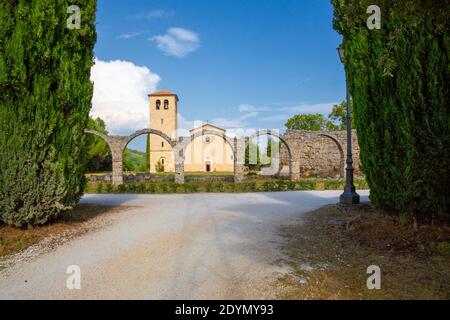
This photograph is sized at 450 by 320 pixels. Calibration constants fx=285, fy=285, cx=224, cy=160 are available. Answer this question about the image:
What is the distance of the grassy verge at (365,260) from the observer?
10.7ft

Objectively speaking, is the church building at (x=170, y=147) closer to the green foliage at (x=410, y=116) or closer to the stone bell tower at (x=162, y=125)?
the stone bell tower at (x=162, y=125)

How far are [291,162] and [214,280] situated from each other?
1961 centimetres

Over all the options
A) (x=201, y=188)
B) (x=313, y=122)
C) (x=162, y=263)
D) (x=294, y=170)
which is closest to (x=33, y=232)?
(x=162, y=263)

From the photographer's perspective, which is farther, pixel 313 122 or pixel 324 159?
pixel 313 122

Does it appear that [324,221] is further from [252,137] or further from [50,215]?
[252,137]

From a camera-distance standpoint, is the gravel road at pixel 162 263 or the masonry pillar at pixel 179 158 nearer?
the gravel road at pixel 162 263

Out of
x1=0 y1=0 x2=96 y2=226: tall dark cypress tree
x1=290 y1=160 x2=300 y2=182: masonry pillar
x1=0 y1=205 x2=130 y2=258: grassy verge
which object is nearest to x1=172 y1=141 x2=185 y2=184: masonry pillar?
x1=290 y1=160 x2=300 y2=182: masonry pillar

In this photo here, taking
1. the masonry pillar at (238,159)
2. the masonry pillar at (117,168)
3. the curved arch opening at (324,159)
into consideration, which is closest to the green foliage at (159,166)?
the masonry pillar at (117,168)

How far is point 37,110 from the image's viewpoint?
19.7 ft

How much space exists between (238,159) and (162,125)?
26.8m

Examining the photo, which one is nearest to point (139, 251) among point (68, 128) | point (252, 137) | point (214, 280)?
point (214, 280)

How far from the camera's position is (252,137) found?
21.7 m

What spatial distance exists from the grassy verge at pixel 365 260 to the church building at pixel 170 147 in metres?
36.2

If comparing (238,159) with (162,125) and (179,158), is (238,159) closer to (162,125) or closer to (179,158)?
(179,158)
